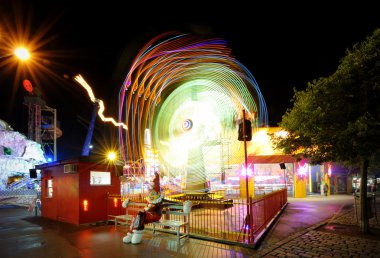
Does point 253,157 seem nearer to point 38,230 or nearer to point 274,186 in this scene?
point 274,186

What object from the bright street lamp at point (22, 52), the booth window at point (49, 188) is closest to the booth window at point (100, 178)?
the booth window at point (49, 188)

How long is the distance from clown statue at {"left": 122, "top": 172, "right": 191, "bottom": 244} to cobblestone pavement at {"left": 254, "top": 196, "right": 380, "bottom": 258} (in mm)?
3062

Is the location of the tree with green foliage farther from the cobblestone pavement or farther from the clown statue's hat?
the clown statue's hat

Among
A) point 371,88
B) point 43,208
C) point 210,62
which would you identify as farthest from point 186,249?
point 210,62

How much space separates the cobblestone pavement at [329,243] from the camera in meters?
6.53

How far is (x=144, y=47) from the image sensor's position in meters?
16.3

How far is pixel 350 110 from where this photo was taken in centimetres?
818

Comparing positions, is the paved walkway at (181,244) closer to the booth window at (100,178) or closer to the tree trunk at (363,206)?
the tree trunk at (363,206)

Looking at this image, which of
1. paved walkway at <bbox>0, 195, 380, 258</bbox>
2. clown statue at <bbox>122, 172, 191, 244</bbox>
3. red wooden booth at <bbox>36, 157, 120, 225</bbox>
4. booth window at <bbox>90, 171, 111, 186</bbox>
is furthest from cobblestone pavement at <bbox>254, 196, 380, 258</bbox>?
booth window at <bbox>90, 171, 111, 186</bbox>

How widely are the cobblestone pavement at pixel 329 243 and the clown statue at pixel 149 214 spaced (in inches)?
121

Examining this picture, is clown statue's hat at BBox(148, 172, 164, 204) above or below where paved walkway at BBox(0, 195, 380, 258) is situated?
above

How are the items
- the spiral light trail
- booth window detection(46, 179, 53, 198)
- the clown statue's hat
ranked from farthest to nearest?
1. the spiral light trail
2. booth window detection(46, 179, 53, 198)
3. the clown statue's hat

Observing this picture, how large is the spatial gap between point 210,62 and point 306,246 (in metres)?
12.7

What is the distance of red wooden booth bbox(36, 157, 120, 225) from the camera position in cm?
1126
